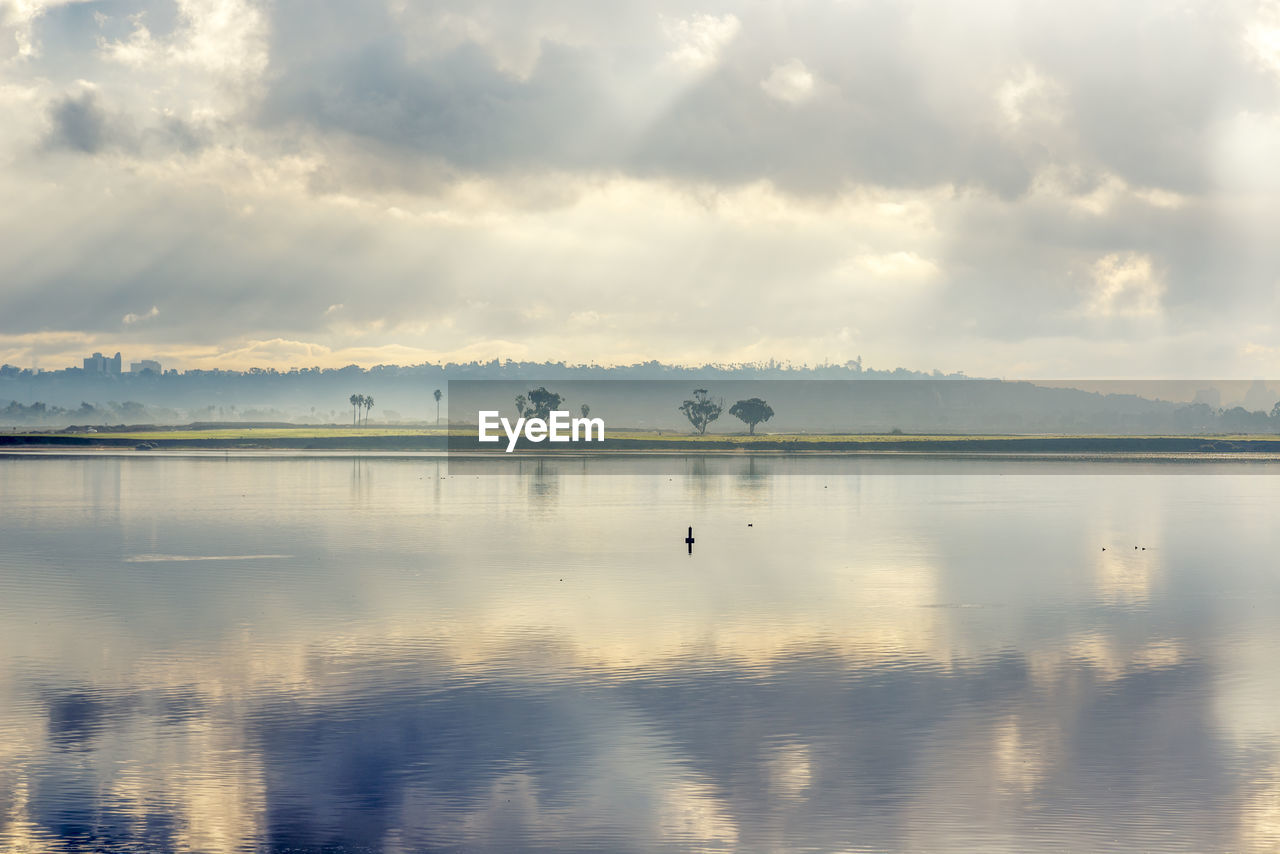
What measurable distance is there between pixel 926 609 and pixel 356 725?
24388 millimetres

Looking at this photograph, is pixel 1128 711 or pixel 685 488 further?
pixel 685 488

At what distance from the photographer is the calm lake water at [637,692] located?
69.3 ft

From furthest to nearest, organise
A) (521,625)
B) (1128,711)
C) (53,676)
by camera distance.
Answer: (521,625) → (53,676) → (1128,711)

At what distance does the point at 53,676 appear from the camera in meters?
32.8

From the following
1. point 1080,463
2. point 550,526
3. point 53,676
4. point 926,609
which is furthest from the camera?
point 1080,463

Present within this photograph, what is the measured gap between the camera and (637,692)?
3062 cm

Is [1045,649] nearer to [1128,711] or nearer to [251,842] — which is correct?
[1128,711]

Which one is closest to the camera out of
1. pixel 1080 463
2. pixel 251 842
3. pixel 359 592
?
pixel 251 842

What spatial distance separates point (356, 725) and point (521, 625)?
1389cm

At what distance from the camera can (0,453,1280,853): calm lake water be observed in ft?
69.3

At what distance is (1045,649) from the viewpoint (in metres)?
37.3

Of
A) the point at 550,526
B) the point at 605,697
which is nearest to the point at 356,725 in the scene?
the point at 605,697

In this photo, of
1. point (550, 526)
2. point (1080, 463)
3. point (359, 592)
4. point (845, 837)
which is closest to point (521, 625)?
point (359, 592)

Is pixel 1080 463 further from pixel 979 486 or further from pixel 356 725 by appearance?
pixel 356 725
